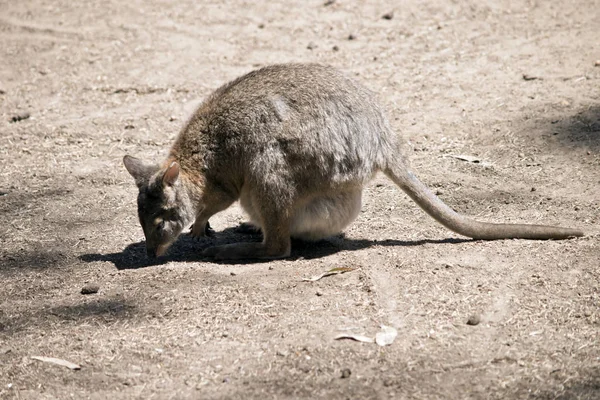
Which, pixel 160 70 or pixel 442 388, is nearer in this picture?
pixel 442 388

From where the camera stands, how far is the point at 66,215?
19.7 ft

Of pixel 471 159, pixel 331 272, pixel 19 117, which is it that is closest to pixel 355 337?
pixel 331 272

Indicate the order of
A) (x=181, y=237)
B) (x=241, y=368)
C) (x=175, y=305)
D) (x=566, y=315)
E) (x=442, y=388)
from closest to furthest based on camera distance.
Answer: (x=442, y=388), (x=241, y=368), (x=566, y=315), (x=175, y=305), (x=181, y=237)

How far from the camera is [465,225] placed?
5082 millimetres

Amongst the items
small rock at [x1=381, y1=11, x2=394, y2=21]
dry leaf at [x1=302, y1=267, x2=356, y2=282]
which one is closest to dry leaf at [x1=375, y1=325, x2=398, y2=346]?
dry leaf at [x1=302, y1=267, x2=356, y2=282]

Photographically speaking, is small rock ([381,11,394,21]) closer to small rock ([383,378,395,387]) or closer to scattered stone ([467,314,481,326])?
scattered stone ([467,314,481,326])

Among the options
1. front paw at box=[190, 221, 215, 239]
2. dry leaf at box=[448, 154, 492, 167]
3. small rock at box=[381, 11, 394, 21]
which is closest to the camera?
front paw at box=[190, 221, 215, 239]

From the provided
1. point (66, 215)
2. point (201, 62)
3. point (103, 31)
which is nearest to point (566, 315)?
point (66, 215)

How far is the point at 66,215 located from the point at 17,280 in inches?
40.7

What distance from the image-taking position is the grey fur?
5016 millimetres

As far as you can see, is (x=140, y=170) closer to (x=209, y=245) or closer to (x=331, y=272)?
(x=209, y=245)

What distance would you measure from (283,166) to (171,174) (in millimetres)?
730

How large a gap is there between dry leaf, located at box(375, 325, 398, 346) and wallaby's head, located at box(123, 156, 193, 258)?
177cm

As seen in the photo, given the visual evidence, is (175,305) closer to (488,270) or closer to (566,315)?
(488,270)
